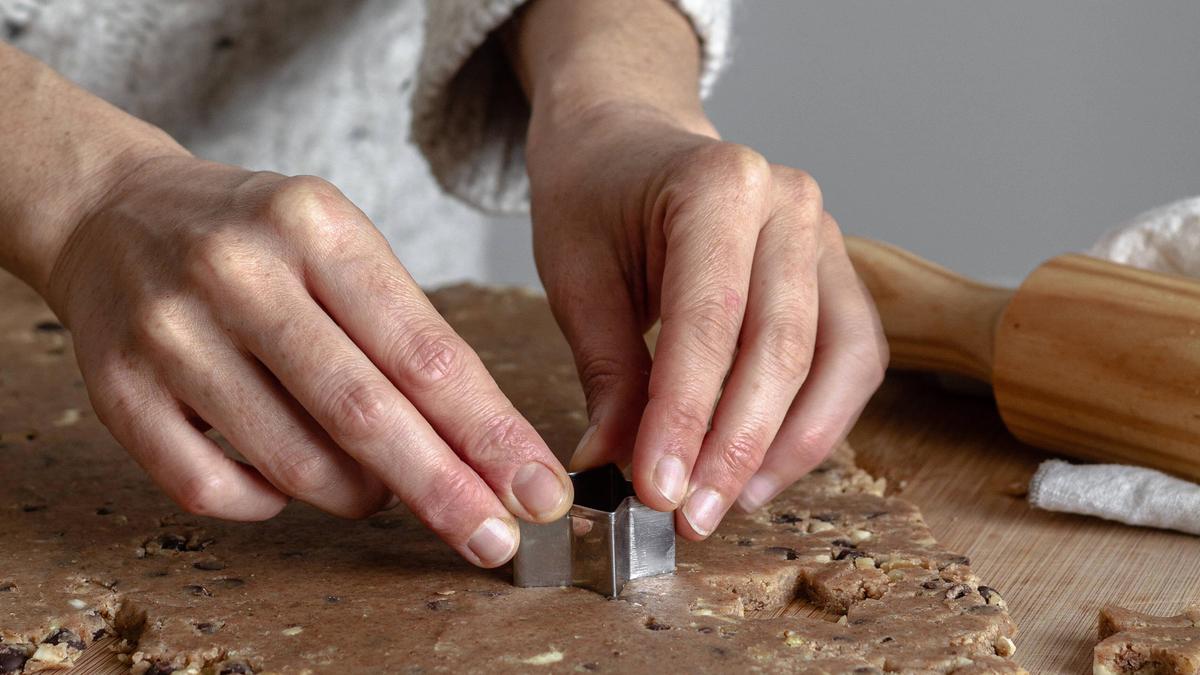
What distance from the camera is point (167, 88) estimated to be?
6.44 ft

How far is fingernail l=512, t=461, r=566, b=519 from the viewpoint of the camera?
94 centimetres

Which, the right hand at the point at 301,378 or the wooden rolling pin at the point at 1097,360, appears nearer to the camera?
the right hand at the point at 301,378

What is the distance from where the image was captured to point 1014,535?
1192 millimetres

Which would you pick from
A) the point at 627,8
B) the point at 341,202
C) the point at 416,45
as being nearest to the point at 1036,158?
the point at 416,45

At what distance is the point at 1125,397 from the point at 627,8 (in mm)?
763

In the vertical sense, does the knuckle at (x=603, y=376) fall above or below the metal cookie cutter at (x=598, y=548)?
above

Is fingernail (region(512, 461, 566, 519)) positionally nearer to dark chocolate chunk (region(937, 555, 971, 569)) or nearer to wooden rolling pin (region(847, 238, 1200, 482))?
dark chocolate chunk (region(937, 555, 971, 569))

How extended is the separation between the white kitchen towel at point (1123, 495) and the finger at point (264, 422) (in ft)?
2.23

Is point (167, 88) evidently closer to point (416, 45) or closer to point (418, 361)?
point (416, 45)

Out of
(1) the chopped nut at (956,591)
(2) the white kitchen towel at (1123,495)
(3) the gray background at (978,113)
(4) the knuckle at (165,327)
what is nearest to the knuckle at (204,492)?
(4) the knuckle at (165,327)

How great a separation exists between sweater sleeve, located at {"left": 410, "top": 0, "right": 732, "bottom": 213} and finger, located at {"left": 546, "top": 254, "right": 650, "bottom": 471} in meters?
0.58

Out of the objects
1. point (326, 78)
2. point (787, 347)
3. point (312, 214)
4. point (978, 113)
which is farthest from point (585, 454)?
point (978, 113)

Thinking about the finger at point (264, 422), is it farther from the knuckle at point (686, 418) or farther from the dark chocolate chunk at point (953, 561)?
the dark chocolate chunk at point (953, 561)

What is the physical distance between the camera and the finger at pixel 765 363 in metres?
1.01
